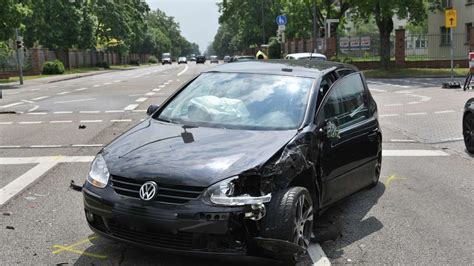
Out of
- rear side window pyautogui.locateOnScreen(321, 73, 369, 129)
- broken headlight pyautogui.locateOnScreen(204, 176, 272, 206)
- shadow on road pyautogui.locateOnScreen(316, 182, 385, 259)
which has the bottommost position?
shadow on road pyautogui.locateOnScreen(316, 182, 385, 259)

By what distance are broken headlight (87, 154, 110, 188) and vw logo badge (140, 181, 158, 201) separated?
1.31 ft

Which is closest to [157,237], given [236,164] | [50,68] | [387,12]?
[236,164]

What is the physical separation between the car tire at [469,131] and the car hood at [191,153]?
5.81 meters

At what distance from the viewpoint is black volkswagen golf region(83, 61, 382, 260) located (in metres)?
3.95

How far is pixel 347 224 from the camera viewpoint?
5.54 m

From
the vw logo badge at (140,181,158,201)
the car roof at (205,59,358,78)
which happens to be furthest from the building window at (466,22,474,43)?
the vw logo badge at (140,181,158,201)

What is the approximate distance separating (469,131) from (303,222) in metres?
6.24

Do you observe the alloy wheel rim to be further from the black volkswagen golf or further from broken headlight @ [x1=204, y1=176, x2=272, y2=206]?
broken headlight @ [x1=204, y1=176, x2=272, y2=206]

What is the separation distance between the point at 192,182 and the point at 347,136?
2.09 m

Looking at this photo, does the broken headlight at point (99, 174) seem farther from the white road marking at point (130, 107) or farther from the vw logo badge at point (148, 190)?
the white road marking at point (130, 107)

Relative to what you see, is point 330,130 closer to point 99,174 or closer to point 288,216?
point 288,216

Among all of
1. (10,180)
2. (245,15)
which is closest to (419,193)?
(10,180)

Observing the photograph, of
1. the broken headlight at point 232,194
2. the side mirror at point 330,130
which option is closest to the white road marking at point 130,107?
the side mirror at point 330,130

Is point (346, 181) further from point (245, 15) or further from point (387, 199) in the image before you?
point (245, 15)
